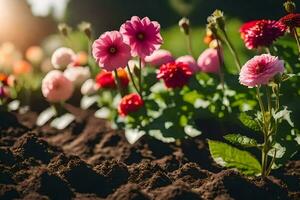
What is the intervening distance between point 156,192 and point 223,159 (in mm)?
535

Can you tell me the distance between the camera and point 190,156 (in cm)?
347

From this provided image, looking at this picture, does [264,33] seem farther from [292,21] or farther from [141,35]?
[141,35]

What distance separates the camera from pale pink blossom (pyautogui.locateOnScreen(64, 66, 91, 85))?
4809 millimetres

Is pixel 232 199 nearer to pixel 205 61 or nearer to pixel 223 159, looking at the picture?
pixel 223 159

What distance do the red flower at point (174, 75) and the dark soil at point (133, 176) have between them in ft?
1.38

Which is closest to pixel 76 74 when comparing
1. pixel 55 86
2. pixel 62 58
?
pixel 62 58

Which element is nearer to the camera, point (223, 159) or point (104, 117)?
point (223, 159)

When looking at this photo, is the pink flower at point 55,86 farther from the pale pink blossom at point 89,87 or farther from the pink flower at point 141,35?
the pink flower at point 141,35

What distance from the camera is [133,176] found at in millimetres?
2881

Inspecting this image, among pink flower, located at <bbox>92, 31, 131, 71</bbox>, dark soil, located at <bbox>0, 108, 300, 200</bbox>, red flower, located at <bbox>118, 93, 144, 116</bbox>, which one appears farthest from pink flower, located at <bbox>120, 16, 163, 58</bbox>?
dark soil, located at <bbox>0, 108, 300, 200</bbox>

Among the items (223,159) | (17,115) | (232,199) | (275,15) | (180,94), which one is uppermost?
(275,15)

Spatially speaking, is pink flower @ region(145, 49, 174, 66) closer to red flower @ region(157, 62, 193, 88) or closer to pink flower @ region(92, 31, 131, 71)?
red flower @ region(157, 62, 193, 88)

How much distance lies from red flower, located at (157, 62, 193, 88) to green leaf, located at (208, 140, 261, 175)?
68cm

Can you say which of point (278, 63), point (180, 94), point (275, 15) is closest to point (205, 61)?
point (180, 94)
